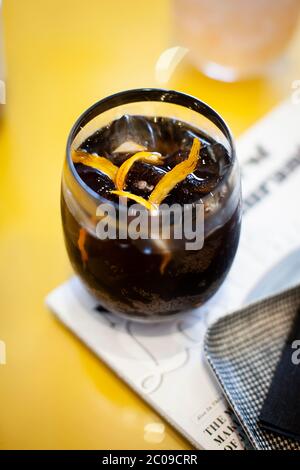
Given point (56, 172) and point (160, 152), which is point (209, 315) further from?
point (56, 172)

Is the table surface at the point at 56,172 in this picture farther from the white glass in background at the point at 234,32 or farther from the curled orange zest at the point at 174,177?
the curled orange zest at the point at 174,177

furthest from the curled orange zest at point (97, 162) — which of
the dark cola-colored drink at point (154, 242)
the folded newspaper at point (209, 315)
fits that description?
the folded newspaper at point (209, 315)

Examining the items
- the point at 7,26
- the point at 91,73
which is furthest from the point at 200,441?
the point at 7,26

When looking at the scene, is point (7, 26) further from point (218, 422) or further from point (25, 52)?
point (218, 422)

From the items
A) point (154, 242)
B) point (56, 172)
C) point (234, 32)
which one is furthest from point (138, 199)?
point (234, 32)
